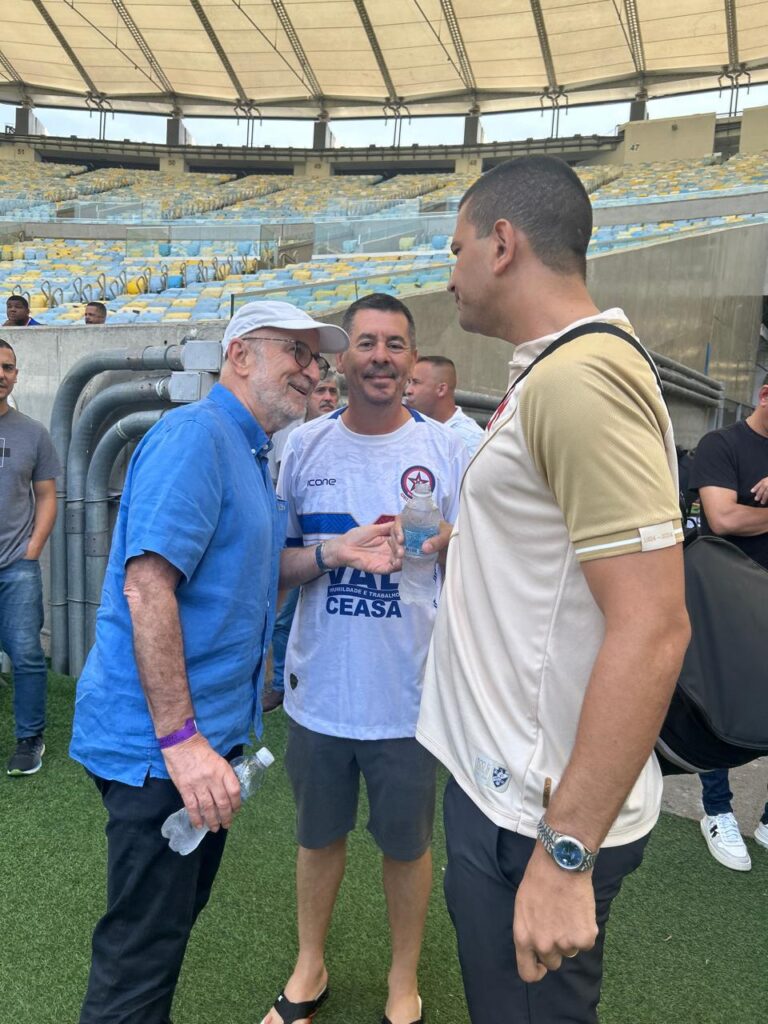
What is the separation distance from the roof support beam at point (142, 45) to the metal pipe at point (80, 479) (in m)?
34.4

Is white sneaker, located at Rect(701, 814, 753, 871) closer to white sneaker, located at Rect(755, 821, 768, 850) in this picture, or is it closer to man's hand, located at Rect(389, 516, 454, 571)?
white sneaker, located at Rect(755, 821, 768, 850)

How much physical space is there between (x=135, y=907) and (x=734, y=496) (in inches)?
109

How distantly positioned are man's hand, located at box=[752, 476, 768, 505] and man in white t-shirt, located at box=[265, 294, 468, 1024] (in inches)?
58.4

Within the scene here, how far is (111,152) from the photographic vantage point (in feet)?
132

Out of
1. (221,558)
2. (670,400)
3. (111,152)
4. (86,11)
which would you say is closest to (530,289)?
(221,558)

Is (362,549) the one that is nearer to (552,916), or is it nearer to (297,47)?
(552,916)

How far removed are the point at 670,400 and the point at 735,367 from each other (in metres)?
6.43

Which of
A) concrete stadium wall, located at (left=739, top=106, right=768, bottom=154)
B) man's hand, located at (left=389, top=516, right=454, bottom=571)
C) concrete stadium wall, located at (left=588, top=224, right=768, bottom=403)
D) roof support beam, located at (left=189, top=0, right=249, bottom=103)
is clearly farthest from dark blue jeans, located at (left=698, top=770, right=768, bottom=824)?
roof support beam, located at (left=189, top=0, right=249, bottom=103)

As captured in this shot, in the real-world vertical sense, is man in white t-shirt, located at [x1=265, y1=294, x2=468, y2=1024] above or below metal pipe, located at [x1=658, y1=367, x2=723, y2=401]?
below

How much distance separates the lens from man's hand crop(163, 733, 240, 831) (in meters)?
1.74

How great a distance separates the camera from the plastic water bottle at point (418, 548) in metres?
2.16

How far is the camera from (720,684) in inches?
60.1

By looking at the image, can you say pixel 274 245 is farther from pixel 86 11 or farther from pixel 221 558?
pixel 86 11

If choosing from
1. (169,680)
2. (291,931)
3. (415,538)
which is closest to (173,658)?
(169,680)
